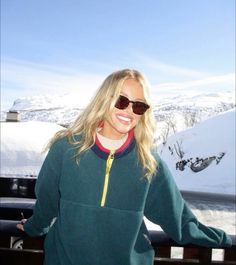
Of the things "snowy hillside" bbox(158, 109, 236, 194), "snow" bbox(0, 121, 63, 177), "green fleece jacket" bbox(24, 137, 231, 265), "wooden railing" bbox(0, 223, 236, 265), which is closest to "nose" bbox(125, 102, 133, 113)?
"green fleece jacket" bbox(24, 137, 231, 265)

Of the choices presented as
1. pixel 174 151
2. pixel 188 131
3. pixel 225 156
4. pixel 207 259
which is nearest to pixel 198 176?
pixel 225 156

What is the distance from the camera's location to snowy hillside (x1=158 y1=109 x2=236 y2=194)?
21344 millimetres

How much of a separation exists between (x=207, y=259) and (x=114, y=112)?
0.93 metres

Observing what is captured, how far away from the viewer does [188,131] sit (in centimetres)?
3141

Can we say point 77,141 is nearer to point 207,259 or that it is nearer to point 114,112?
point 114,112

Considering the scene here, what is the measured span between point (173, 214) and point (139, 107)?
488 mm

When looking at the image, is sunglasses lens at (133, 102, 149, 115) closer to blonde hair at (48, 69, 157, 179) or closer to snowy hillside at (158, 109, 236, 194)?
blonde hair at (48, 69, 157, 179)

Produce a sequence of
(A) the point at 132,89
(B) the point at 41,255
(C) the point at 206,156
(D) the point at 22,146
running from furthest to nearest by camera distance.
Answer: (C) the point at 206,156
(D) the point at 22,146
(B) the point at 41,255
(A) the point at 132,89

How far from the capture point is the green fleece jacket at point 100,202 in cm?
145

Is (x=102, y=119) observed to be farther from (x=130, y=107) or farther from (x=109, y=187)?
(x=109, y=187)

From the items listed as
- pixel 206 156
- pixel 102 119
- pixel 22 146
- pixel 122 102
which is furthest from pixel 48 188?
pixel 206 156

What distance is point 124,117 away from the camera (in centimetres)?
156

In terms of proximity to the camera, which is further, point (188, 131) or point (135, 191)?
point (188, 131)


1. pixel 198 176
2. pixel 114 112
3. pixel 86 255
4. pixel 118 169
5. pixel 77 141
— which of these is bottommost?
pixel 198 176
